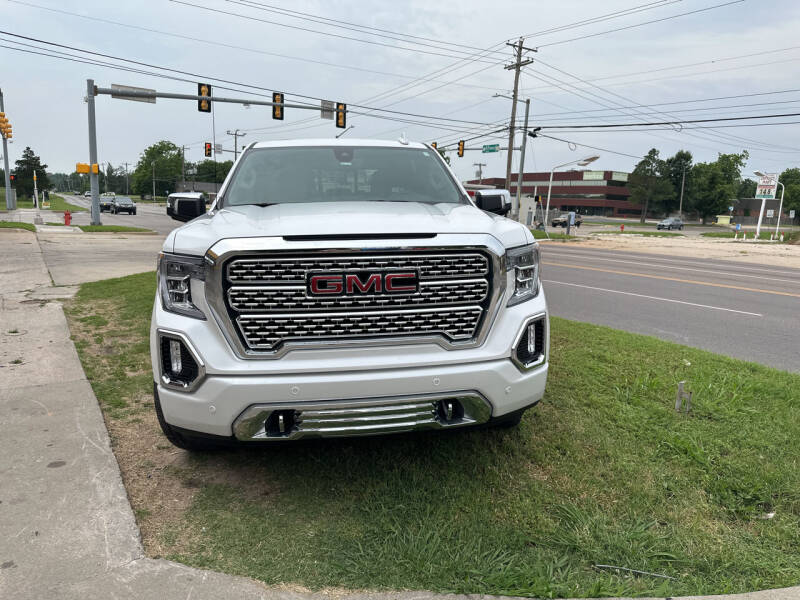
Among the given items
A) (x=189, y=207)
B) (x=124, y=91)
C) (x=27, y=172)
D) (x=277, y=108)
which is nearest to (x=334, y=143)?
(x=189, y=207)

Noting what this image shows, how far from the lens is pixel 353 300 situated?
275cm

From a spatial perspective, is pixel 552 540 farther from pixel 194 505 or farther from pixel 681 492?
pixel 194 505

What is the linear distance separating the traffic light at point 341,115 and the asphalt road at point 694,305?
1583 centimetres

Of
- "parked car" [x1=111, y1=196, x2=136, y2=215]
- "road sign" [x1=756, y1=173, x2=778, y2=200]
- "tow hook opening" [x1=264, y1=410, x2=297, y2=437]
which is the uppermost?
"road sign" [x1=756, y1=173, x2=778, y2=200]

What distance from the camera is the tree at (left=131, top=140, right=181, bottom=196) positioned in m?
117

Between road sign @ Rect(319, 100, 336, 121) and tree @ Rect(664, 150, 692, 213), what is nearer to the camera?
road sign @ Rect(319, 100, 336, 121)

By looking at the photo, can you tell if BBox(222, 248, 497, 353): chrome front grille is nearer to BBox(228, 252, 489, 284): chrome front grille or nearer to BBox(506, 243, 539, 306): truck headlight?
BBox(228, 252, 489, 284): chrome front grille

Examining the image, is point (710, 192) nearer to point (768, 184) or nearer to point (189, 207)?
point (768, 184)

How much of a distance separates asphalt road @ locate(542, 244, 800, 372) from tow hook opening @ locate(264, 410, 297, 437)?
557 cm

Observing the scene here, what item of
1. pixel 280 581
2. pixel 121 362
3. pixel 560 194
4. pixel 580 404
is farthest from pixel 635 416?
pixel 560 194

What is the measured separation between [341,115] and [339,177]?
26.0 metres

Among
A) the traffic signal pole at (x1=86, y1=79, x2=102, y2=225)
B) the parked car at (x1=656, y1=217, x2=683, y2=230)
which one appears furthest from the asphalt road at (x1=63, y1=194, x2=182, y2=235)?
the parked car at (x1=656, y1=217, x2=683, y2=230)

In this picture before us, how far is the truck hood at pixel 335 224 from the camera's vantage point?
2.73 meters

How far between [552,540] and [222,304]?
1897 mm
